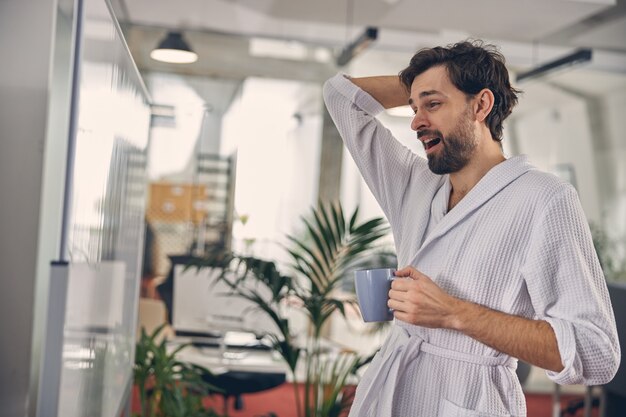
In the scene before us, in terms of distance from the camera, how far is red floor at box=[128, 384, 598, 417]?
6.09 meters

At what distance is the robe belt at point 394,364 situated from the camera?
5.41 feet

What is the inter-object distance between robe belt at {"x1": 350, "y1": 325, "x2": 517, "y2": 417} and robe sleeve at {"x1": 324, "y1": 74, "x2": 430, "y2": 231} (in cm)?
34

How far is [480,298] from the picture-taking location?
1.61 metres

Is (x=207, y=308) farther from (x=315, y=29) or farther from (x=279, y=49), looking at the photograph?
(x=315, y=29)

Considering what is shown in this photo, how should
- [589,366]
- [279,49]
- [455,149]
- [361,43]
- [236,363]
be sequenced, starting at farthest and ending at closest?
[279,49] < [361,43] < [236,363] < [455,149] < [589,366]

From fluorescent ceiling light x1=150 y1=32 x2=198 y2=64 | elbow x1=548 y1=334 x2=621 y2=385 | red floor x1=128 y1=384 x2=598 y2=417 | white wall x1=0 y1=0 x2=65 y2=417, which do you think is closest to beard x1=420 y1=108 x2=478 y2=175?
elbow x1=548 y1=334 x2=621 y2=385

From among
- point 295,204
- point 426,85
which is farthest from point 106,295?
point 295,204

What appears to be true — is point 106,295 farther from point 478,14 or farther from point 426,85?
point 478,14

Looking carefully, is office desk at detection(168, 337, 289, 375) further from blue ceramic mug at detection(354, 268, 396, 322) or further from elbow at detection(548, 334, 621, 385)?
elbow at detection(548, 334, 621, 385)

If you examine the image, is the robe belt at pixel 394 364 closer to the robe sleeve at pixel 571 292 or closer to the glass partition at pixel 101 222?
the robe sleeve at pixel 571 292

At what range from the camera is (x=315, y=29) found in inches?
280

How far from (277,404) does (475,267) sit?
5054mm

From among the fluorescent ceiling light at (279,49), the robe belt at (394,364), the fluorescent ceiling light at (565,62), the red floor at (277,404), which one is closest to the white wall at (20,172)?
the robe belt at (394,364)

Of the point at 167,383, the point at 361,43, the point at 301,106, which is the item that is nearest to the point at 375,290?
the point at 167,383
